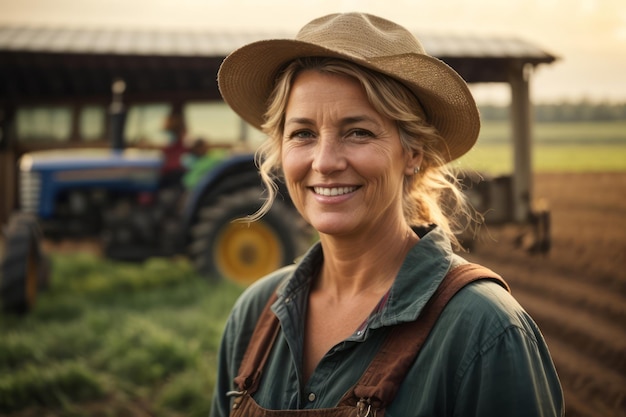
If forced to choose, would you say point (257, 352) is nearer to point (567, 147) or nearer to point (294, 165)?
point (294, 165)

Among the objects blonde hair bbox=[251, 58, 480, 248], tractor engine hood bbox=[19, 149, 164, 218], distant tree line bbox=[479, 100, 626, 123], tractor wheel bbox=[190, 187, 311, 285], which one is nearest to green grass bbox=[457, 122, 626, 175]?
distant tree line bbox=[479, 100, 626, 123]

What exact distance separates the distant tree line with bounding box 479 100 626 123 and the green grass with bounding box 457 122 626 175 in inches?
3.3

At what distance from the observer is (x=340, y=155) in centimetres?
156

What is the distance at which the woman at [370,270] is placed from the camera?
1.33 meters

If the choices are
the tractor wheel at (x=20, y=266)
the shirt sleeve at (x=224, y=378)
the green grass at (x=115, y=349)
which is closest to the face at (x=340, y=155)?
the shirt sleeve at (x=224, y=378)

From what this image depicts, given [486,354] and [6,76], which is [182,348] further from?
[6,76]

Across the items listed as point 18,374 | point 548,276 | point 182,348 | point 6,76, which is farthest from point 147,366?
point 6,76

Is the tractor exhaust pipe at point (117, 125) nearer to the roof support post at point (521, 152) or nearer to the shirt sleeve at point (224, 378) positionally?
the roof support post at point (521, 152)

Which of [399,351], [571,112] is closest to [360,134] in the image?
[399,351]

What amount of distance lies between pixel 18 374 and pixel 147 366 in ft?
2.48

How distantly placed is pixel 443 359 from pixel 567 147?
29.3 feet

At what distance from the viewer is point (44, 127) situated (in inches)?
326

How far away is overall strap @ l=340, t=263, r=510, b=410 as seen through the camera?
1347mm

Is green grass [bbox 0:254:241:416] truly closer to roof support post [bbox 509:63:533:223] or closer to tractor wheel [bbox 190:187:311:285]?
tractor wheel [bbox 190:187:311:285]
